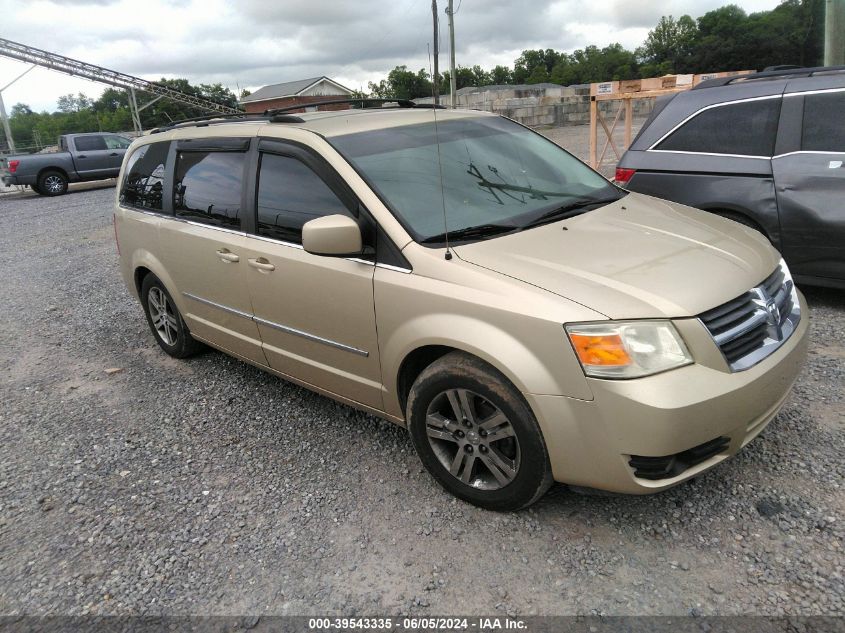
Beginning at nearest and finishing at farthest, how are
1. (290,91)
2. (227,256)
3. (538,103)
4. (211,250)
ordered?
(227,256)
(211,250)
(538,103)
(290,91)

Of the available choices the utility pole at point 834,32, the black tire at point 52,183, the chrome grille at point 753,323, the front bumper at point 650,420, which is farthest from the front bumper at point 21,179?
the chrome grille at point 753,323

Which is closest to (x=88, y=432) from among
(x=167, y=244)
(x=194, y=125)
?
(x=167, y=244)

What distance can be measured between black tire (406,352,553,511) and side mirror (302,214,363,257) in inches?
26.7

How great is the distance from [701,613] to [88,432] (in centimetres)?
358

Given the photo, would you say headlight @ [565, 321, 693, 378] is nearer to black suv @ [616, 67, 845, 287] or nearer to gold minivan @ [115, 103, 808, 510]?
gold minivan @ [115, 103, 808, 510]

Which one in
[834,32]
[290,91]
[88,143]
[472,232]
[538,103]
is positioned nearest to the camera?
[472,232]

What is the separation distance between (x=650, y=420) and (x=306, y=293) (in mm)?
1841

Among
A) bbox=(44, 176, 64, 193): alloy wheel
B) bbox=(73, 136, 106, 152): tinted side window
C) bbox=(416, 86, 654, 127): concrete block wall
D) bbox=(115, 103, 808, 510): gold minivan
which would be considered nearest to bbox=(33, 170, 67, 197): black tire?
bbox=(44, 176, 64, 193): alloy wheel

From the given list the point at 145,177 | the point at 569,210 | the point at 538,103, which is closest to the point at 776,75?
the point at 569,210

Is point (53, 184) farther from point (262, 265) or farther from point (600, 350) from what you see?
point (600, 350)

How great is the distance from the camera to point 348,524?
293 cm

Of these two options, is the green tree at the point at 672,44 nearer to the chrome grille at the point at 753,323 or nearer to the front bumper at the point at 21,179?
the front bumper at the point at 21,179

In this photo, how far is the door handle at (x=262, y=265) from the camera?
3.56 m

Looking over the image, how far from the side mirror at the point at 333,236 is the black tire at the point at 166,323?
221 cm
